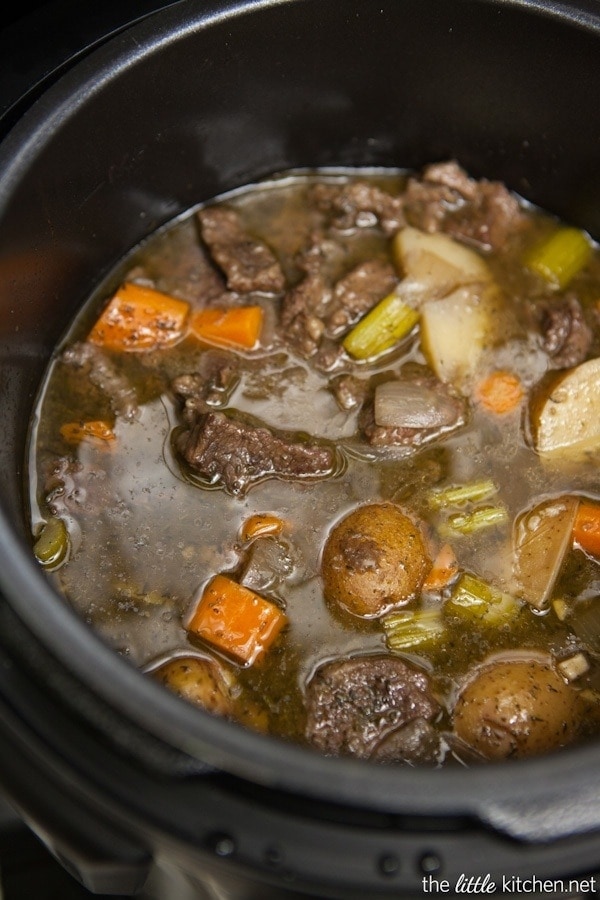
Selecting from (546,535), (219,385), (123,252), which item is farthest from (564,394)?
(123,252)

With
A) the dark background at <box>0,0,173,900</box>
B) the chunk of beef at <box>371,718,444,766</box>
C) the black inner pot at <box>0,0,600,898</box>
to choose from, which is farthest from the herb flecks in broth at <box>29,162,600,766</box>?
the dark background at <box>0,0,173,900</box>

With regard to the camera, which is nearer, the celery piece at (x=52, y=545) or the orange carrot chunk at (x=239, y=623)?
the orange carrot chunk at (x=239, y=623)

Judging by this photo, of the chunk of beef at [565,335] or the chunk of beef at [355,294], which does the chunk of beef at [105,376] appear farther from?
the chunk of beef at [565,335]

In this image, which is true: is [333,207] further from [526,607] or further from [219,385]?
[526,607]

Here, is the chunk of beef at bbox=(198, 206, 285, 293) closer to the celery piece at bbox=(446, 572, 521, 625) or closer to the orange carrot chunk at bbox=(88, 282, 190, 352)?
the orange carrot chunk at bbox=(88, 282, 190, 352)

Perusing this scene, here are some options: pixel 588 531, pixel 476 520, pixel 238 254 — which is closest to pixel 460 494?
pixel 476 520

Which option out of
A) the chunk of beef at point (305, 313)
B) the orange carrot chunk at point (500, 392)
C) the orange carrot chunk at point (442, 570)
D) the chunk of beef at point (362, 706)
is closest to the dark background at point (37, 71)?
the chunk of beef at point (362, 706)
